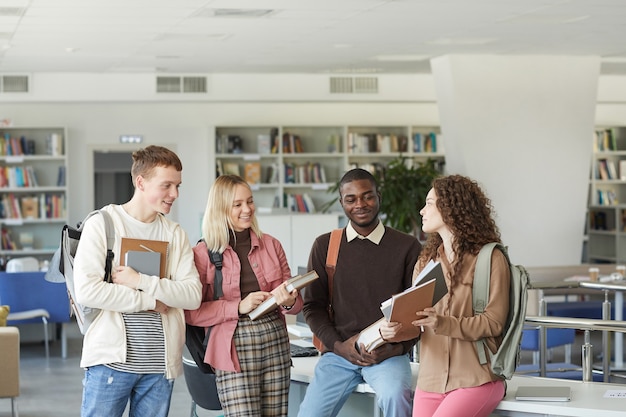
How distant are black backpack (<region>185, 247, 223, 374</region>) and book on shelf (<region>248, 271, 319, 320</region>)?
196mm

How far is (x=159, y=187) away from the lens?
10.7 feet

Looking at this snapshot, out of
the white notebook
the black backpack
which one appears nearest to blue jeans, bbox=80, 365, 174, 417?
the black backpack

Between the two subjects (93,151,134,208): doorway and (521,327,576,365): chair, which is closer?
(521,327,576,365): chair

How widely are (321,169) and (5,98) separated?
4331 mm

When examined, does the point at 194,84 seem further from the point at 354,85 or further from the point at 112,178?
the point at 112,178

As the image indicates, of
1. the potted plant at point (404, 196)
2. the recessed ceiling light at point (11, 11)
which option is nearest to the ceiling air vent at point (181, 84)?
the potted plant at point (404, 196)

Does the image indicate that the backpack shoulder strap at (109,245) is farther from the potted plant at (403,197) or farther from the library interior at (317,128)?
the potted plant at (403,197)

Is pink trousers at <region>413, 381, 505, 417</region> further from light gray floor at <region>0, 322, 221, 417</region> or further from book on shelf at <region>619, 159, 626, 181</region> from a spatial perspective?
book on shelf at <region>619, 159, 626, 181</region>

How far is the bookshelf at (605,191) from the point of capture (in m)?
13.4

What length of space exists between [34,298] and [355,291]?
6.20m

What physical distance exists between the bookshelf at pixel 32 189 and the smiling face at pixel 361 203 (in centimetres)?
922

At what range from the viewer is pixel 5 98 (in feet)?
40.2

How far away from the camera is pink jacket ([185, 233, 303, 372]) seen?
11.5 feet

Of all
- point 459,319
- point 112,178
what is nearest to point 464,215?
point 459,319
